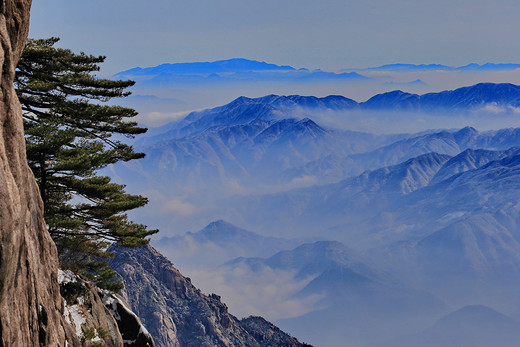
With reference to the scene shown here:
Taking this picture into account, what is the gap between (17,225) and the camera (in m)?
14.3

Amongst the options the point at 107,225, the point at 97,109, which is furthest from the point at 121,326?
the point at 97,109

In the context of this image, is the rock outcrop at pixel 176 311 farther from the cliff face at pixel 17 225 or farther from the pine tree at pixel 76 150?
the cliff face at pixel 17 225

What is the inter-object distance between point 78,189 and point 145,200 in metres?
A: 4.26

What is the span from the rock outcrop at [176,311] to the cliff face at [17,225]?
11715 centimetres

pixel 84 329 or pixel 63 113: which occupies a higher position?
pixel 63 113

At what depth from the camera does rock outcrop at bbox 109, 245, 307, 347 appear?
438ft

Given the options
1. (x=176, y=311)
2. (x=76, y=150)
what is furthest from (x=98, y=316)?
(x=176, y=311)

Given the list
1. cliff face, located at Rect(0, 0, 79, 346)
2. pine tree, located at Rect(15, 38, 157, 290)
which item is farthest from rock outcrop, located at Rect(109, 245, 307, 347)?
cliff face, located at Rect(0, 0, 79, 346)

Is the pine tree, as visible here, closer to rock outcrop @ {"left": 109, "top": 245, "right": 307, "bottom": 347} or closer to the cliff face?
the cliff face

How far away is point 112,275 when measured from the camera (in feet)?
92.0

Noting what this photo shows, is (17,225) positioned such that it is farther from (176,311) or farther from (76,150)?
(176,311)

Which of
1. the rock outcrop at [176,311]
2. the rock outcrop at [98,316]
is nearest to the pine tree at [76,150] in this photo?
the rock outcrop at [98,316]

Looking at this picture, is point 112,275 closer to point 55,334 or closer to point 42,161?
point 42,161

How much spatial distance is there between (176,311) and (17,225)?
5145 inches
